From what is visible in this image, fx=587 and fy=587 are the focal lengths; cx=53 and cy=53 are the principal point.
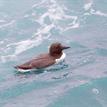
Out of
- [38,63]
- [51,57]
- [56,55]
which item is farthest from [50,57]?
[38,63]

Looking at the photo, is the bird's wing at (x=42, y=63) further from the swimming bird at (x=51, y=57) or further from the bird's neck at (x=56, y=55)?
the bird's neck at (x=56, y=55)

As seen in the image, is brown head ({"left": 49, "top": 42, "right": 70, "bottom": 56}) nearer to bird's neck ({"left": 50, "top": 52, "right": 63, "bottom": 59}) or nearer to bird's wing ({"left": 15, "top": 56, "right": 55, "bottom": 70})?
bird's neck ({"left": 50, "top": 52, "right": 63, "bottom": 59})

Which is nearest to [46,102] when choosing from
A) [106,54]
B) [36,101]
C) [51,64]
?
[36,101]

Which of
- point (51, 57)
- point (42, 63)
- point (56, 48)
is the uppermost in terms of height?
point (56, 48)

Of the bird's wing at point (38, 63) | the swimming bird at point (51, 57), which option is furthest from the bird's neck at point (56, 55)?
the bird's wing at point (38, 63)

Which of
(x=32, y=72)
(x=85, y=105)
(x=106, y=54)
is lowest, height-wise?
(x=85, y=105)

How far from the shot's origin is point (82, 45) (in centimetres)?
17962

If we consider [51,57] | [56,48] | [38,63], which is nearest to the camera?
[38,63]

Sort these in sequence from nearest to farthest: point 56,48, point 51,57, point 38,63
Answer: point 38,63 < point 56,48 < point 51,57

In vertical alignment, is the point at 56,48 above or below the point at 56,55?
above

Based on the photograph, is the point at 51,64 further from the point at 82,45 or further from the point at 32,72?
the point at 82,45

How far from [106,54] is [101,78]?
83.9 ft

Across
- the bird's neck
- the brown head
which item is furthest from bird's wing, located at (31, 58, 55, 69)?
the brown head

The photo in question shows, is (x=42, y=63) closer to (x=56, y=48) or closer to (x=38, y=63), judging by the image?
(x=38, y=63)
